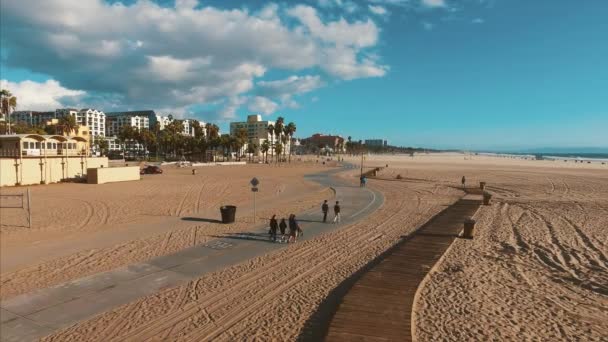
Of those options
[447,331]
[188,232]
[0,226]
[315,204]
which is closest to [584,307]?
[447,331]

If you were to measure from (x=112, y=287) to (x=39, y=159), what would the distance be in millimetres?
32981

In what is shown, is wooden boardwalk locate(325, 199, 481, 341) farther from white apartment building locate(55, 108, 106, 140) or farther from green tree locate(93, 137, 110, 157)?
white apartment building locate(55, 108, 106, 140)

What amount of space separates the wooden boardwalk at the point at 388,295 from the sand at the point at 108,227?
7449 mm

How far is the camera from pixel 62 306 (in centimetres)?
823

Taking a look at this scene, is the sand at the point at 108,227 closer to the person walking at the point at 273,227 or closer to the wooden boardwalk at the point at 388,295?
the person walking at the point at 273,227

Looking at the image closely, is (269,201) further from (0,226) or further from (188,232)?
(0,226)

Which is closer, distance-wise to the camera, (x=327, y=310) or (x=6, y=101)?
(x=327, y=310)

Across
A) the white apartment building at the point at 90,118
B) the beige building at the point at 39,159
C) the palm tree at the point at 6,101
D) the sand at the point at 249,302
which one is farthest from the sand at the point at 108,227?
the white apartment building at the point at 90,118

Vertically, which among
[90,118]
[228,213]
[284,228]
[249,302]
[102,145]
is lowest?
[249,302]

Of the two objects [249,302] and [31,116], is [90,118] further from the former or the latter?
[249,302]

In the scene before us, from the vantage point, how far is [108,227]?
656 inches

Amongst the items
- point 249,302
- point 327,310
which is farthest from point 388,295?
point 249,302

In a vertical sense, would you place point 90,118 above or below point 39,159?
above

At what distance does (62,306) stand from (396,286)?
329 inches
